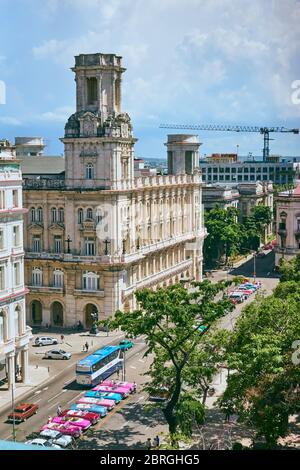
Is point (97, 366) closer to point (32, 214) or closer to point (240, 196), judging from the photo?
point (32, 214)

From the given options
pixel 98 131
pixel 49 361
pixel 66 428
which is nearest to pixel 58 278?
pixel 49 361

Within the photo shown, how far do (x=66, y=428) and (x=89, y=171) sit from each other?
89.5ft

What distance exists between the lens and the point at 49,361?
50.1m

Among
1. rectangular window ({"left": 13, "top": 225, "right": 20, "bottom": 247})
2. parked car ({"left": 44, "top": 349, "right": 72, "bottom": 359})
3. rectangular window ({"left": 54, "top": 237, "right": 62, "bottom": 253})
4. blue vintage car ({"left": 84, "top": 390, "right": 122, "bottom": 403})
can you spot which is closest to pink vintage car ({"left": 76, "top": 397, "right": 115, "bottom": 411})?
blue vintage car ({"left": 84, "top": 390, "right": 122, "bottom": 403})

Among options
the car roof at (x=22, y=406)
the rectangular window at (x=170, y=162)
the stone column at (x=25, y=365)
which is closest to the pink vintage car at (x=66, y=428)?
the car roof at (x=22, y=406)

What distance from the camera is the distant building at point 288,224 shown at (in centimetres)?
8175

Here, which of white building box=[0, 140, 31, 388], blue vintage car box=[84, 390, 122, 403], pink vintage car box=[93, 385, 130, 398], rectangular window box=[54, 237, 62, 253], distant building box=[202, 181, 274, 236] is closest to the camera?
blue vintage car box=[84, 390, 122, 403]

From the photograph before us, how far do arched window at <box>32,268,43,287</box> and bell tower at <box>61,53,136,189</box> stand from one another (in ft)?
25.8

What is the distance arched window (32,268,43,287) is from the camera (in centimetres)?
6097

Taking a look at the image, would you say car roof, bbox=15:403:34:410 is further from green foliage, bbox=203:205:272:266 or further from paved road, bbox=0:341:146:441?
green foliage, bbox=203:205:272:266

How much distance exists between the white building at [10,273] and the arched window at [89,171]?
14.8m

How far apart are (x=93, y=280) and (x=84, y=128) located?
1223 cm

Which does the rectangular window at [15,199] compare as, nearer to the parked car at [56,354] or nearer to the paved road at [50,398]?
the paved road at [50,398]

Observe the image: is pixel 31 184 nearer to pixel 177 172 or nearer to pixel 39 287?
pixel 39 287
